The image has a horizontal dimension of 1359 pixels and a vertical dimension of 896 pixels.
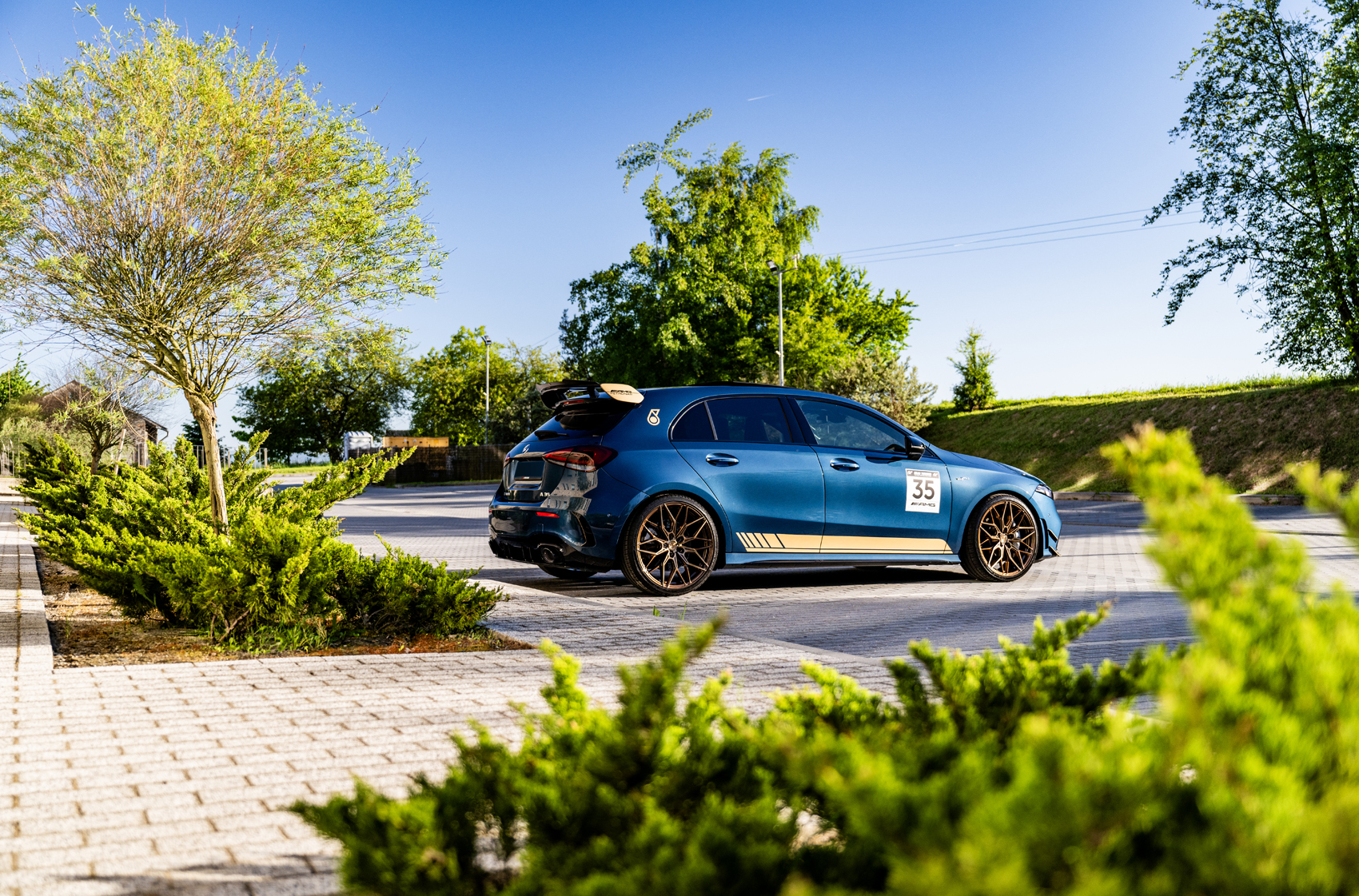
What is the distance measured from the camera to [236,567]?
609 cm

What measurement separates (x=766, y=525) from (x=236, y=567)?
451 centimetres

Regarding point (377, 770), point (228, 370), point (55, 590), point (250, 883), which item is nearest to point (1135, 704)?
point (377, 770)

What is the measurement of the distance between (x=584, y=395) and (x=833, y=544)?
8.57 feet

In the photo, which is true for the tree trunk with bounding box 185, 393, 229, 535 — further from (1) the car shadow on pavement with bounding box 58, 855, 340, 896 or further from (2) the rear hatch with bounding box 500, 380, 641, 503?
(1) the car shadow on pavement with bounding box 58, 855, 340, 896

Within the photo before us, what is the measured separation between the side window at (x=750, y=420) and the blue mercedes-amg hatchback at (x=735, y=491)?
11 mm

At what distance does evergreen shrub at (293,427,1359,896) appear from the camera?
3.61ft

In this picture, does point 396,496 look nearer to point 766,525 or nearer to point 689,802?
point 766,525

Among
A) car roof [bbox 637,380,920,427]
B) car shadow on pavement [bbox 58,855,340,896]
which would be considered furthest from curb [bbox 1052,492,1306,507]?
car shadow on pavement [bbox 58,855,340,896]

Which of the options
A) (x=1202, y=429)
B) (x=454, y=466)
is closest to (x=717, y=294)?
(x=1202, y=429)

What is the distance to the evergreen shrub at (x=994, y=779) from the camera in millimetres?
1102

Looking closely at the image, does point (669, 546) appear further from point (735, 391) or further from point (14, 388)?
point (14, 388)

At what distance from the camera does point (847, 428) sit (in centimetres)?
957

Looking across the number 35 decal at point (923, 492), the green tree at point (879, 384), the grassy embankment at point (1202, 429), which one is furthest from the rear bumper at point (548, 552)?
the green tree at point (879, 384)

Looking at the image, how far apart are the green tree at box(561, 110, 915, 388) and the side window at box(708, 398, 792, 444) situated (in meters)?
26.2
